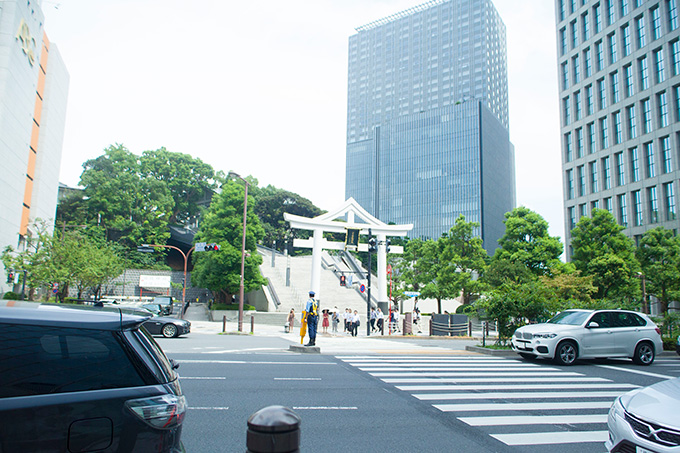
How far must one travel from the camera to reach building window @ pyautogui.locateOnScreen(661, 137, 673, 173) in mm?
41969

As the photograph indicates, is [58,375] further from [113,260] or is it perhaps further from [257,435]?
[113,260]

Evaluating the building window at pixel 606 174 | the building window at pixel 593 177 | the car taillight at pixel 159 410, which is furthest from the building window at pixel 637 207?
the car taillight at pixel 159 410

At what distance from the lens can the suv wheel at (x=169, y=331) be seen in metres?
19.3

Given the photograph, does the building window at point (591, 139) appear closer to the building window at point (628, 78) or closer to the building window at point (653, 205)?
the building window at point (628, 78)

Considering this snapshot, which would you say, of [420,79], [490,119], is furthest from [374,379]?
[420,79]

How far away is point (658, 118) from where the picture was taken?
43.2 meters

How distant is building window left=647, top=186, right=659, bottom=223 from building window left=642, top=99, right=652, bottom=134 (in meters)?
5.77

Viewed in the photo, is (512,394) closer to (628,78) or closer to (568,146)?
(628,78)

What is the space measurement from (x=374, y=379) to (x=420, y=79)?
516ft

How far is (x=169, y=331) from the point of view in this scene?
19453mm

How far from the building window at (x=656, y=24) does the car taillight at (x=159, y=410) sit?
54.8 meters

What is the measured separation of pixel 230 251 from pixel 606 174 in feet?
129

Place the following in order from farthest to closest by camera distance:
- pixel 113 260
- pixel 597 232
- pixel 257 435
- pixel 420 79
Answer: pixel 420 79
pixel 113 260
pixel 597 232
pixel 257 435

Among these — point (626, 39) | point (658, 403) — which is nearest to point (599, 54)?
point (626, 39)
